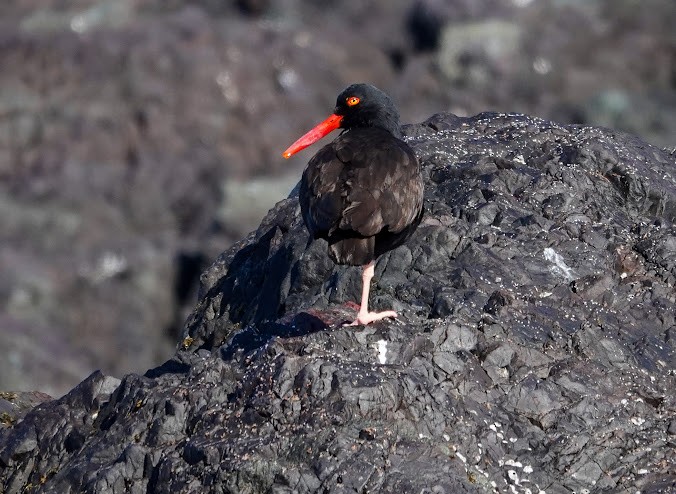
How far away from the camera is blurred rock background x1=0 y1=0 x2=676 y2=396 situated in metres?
25.5

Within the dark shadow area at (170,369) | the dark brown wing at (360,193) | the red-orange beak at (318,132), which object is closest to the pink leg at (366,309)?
the dark brown wing at (360,193)

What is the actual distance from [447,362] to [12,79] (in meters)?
24.3

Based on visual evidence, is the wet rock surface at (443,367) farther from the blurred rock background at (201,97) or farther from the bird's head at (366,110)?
the blurred rock background at (201,97)

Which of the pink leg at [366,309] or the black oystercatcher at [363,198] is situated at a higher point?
the black oystercatcher at [363,198]

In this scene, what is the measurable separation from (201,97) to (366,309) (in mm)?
21300

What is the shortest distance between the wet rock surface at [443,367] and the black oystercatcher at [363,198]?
0.49 m

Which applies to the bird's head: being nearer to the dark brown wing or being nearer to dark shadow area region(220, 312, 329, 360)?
the dark brown wing

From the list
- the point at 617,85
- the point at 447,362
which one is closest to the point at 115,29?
the point at 617,85

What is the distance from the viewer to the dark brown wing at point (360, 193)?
878cm

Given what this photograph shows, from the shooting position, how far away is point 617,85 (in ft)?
96.7

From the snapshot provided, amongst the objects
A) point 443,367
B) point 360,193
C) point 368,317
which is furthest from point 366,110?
point 443,367

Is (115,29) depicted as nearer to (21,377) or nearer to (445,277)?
(21,377)

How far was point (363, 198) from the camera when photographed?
895cm

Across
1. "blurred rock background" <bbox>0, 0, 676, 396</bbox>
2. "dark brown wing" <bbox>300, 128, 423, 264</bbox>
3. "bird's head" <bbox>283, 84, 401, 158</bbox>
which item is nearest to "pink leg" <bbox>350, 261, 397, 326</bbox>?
"dark brown wing" <bbox>300, 128, 423, 264</bbox>
